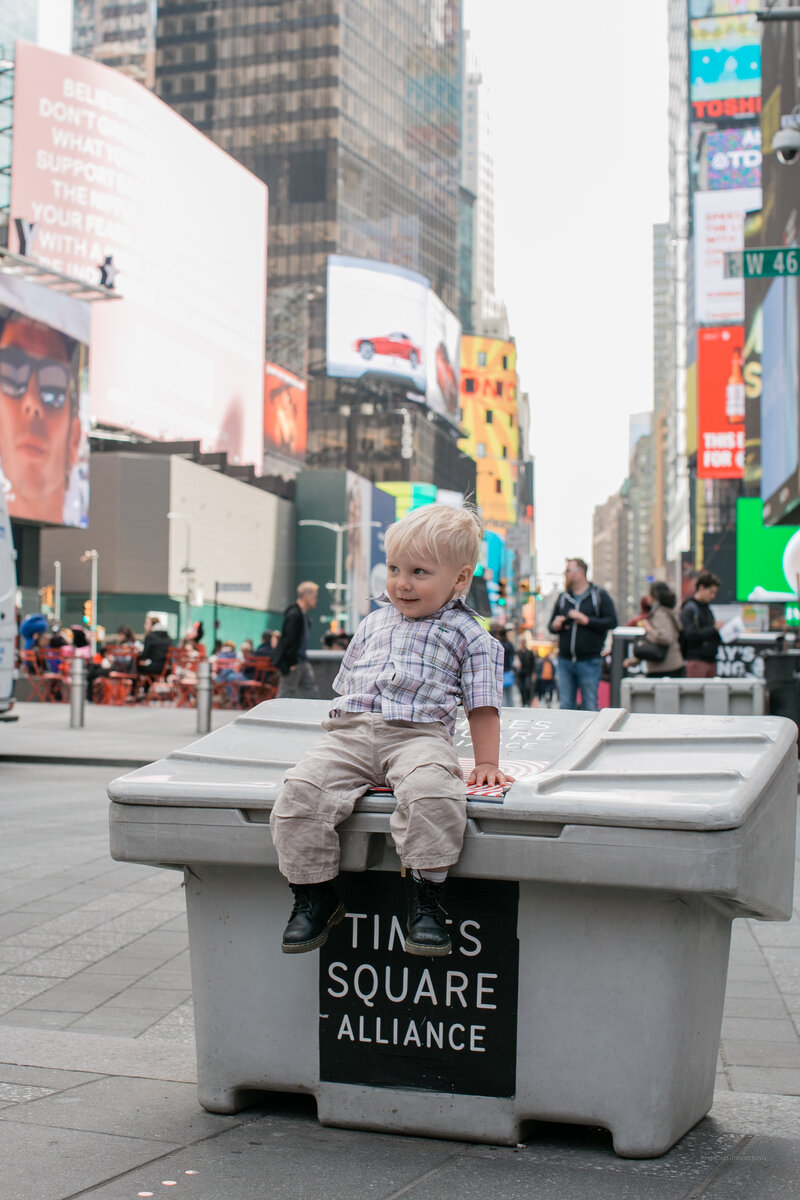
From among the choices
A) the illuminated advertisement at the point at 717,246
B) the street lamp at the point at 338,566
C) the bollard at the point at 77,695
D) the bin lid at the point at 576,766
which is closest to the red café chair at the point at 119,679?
the bollard at the point at 77,695

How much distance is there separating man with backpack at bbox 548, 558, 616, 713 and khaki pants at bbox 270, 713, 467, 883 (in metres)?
9.56

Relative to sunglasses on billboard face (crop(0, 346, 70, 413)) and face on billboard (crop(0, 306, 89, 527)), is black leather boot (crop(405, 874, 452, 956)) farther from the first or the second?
sunglasses on billboard face (crop(0, 346, 70, 413))

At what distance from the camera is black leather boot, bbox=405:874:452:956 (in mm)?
2932

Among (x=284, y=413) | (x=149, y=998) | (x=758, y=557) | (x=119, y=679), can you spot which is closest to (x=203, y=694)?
(x=119, y=679)

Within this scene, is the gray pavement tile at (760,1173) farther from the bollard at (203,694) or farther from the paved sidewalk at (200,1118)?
the bollard at (203,694)

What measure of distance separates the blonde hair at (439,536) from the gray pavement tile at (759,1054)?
190 centimetres

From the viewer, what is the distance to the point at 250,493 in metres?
74.9

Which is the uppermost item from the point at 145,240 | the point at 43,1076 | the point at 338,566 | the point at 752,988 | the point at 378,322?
the point at 378,322

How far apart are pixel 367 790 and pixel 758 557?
2167 inches

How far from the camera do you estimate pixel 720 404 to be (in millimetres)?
72562

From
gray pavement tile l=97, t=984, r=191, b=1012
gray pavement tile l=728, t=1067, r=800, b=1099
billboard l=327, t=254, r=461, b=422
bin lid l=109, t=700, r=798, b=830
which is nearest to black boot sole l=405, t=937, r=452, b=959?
bin lid l=109, t=700, r=798, b=830

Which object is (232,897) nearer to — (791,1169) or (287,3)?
(791,1169)

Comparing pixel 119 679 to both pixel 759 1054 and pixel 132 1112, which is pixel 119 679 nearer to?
pixel 759 1054

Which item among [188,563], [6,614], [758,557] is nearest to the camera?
[6,614]
